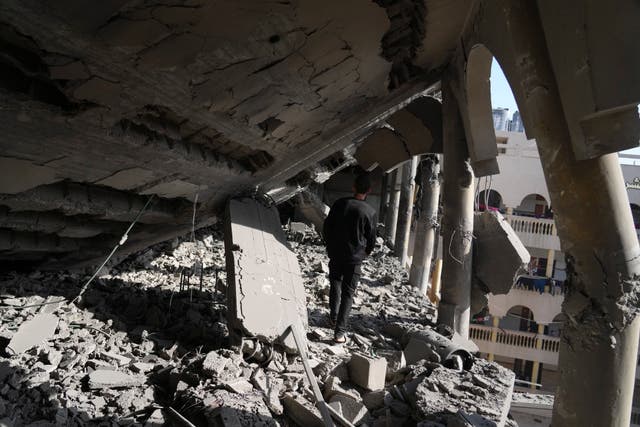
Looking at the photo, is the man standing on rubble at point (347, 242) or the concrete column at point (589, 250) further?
the man standing on rubble at point (347, 242)

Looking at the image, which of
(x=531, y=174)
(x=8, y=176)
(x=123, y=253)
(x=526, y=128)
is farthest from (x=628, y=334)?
(x=531, y=174)

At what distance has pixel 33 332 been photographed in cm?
318

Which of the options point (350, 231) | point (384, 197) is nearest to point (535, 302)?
point (384, 197)

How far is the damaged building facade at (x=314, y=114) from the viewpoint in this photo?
183 centimetres

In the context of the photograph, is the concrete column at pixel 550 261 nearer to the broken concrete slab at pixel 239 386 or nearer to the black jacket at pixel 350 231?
the black jacket at pixel 350 231

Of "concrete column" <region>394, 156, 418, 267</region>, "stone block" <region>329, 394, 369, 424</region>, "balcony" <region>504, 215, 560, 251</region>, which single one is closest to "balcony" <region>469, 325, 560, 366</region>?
"balcony" <region>504, 215, 560, 251</region>

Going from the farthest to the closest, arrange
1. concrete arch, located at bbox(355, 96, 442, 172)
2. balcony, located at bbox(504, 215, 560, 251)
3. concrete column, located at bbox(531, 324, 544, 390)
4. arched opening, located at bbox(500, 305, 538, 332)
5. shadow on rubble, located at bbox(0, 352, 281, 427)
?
arched opening, located at bbox(500, 305, 538, 332)
balcony, located at bbox(504, 215, 560, 251)
concrete column, located at bbox(531, 324, 544, 390)
concrete arch, located at bbox(355, 96, 442, 172)
shadow on rubble, located at bbox(0, 352, 281, 427)

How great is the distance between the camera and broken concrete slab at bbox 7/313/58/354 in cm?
299

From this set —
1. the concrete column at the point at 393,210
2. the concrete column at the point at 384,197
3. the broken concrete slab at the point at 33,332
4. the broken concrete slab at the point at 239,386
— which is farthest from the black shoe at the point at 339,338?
the concrete column at the point at 384,197

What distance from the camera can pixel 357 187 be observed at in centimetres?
432

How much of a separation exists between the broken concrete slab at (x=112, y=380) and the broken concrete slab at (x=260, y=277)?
0.81m

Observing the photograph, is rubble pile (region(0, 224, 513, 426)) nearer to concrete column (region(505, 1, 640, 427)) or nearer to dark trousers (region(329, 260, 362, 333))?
dark trousers (region(329, 260, 362, 333))

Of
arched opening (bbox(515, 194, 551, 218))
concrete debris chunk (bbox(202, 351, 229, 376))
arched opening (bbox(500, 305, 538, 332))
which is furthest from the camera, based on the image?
arched opening (bbox(500, 305, 538, 332))

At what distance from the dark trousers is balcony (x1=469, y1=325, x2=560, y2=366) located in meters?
16.7
